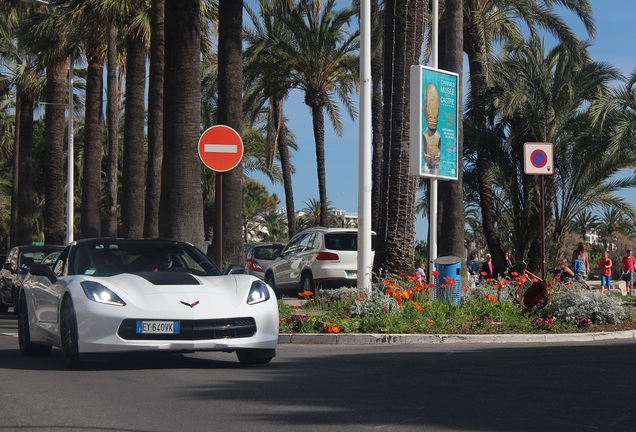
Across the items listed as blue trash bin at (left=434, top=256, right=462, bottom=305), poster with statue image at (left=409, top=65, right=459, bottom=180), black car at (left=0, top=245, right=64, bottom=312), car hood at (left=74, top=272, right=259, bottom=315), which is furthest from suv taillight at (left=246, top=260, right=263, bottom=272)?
car hood at (left=74, top=272, right=259, bottom=315)

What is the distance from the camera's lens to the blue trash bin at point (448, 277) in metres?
16.8

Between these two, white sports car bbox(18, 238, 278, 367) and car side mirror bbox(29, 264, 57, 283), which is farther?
car side mirror bbox(29, 264, 57, 283)

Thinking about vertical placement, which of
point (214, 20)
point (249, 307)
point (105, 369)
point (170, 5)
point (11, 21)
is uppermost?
point (11, 21)

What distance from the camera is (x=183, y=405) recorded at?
8.23 m

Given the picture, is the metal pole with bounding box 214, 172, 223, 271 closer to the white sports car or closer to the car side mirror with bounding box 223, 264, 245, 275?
the car side mirror with bounding box 223, 264, 245, 275

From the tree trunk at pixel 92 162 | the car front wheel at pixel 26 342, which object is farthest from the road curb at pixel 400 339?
the tree trunk at pixel 92 162

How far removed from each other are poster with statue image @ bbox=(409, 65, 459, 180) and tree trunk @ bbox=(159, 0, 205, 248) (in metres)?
3.99

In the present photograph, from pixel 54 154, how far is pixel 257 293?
2928 centimetres

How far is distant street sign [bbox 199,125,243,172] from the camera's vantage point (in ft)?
49.5

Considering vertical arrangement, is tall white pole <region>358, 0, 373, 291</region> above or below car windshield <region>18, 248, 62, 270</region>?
above

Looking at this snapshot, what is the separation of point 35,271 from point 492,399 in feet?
18.6

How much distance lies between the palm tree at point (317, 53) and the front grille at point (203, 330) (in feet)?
94.9

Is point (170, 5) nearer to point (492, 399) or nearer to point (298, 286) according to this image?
point (298, 286)

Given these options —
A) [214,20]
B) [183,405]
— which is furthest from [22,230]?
[183,405]
